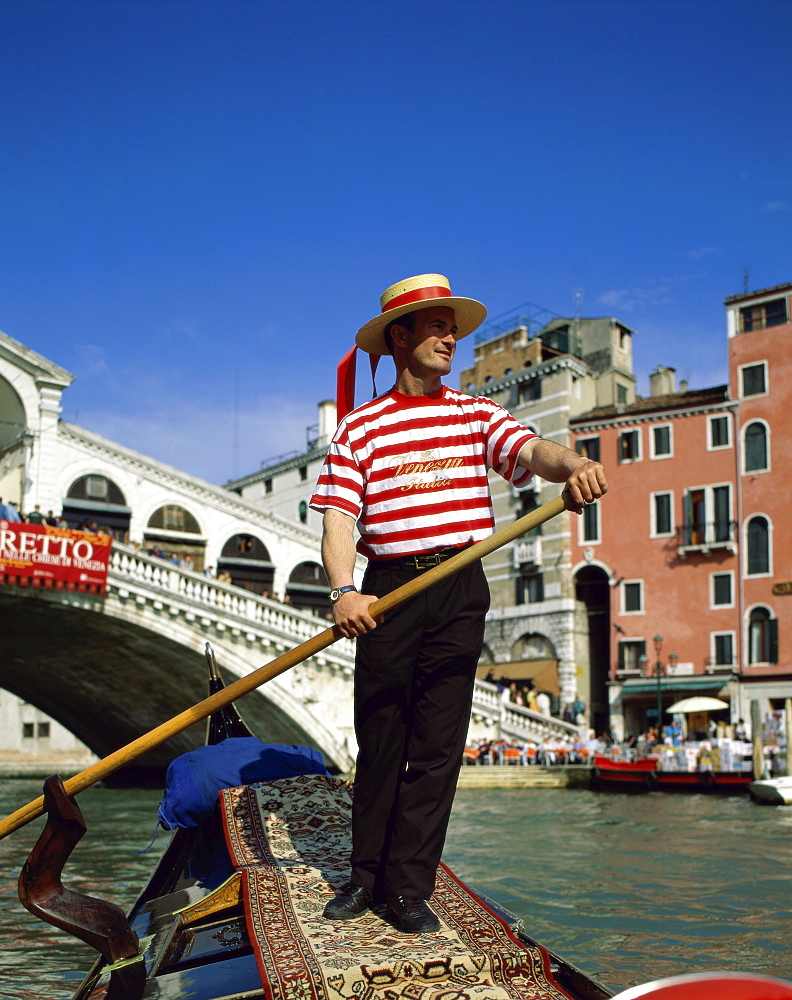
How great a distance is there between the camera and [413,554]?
198cm

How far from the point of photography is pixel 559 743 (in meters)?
14.7

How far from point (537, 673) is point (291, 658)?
17.1 metres

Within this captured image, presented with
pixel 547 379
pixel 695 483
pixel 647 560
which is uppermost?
pixel 547 379

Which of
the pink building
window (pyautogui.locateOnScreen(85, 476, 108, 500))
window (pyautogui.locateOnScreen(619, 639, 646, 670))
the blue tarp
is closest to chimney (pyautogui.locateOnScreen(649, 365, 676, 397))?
the pink building

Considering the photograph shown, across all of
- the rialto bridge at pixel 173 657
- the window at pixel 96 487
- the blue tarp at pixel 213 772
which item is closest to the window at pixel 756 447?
the rialto bridge at pixel 173 657

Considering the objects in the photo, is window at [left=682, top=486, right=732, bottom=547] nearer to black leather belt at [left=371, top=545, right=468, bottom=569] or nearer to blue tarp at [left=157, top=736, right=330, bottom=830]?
blue tarp at [left=157, top=736, right=330, bottom=830]

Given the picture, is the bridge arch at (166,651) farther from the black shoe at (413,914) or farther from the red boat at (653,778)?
the black shoe at (413,914)

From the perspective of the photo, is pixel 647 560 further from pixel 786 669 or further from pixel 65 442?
pixel 65 442

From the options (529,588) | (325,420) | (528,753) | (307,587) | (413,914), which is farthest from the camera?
(325,420)

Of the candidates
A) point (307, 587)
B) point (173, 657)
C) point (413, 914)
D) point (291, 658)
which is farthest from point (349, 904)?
Result: point (307, 587)

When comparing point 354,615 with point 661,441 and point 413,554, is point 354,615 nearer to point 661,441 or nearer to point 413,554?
point 413,554

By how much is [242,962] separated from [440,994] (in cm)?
47

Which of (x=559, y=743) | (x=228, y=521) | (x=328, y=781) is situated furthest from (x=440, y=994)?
(x=228, y=521)

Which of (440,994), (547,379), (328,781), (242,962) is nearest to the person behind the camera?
(440,994)
